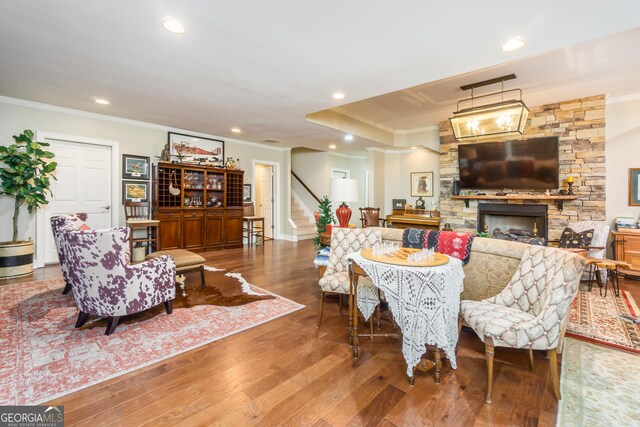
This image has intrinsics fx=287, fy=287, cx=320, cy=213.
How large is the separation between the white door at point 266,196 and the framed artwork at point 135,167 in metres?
3.18

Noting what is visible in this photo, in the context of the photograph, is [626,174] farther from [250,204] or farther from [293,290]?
[250,204]

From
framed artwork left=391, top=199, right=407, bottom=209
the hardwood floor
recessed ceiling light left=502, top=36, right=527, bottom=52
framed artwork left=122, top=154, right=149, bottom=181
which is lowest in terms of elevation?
the hardwood floor

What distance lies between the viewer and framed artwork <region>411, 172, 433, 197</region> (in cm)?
767

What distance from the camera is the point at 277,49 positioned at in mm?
2814

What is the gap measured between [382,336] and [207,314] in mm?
1753

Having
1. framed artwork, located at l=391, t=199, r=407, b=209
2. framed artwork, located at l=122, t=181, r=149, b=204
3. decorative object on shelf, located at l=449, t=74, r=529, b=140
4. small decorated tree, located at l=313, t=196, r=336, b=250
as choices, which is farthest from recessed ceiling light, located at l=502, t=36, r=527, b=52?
framed artwork, located at l=122, t=181, r=149, b=204

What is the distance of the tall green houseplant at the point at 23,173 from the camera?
13.6 feet

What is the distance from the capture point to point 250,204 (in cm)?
766

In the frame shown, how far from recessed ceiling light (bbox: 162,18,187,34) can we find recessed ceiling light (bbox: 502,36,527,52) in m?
2.91

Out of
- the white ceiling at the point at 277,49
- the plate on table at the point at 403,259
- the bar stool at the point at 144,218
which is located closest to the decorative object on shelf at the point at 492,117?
the white ceiling at the point at 277,49

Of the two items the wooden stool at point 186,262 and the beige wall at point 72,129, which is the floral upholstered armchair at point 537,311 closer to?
the wooden stool at point 186,262

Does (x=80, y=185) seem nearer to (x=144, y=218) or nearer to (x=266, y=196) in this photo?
(x=144, y=218)

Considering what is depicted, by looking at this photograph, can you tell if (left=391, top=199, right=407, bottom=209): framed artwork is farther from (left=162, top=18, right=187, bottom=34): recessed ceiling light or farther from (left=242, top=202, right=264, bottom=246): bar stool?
(left=162, top=18, right=187, bottom=34): recessed ceiling light

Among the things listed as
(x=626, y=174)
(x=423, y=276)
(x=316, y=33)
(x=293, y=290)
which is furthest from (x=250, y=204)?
(x=626, y=174)
